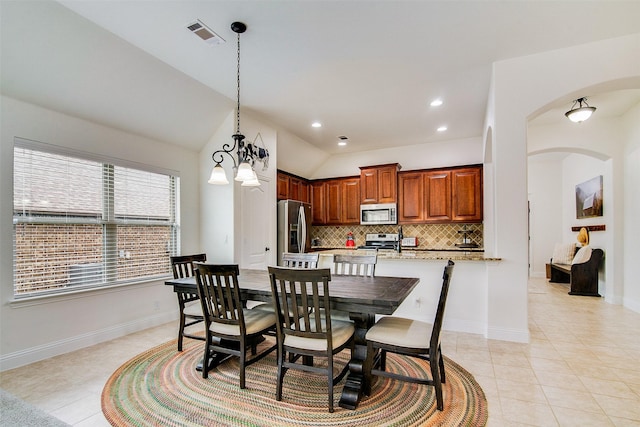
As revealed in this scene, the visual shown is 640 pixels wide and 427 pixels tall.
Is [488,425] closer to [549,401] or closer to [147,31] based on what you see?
[549,401]

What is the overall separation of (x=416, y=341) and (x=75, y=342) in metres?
3.43

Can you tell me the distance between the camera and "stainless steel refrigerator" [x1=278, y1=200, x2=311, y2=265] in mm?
5305

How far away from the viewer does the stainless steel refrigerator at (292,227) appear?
5.30 metres

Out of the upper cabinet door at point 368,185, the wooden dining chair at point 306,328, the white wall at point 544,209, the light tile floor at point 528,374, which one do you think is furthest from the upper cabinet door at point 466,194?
the wooden dining chair at point 306,328

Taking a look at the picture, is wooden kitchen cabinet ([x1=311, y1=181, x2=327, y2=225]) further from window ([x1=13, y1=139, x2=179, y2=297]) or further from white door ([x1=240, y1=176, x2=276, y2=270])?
window ([x1=13, y1=139, x2=179, y2=297])

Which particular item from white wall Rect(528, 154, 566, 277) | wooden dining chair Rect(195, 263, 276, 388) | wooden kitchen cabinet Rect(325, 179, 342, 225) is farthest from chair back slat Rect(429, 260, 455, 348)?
white wall Rect(528, 154, 566, 277)

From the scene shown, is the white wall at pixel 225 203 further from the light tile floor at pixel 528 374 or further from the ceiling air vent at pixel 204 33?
the ceiling air vent at pixel 204 33

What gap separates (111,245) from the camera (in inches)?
144

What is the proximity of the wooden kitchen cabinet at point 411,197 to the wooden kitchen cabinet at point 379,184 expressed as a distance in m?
0.14

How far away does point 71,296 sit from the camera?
127 inches

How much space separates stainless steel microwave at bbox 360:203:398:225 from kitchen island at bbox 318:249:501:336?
2183 mm

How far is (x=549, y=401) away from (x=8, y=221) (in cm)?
464

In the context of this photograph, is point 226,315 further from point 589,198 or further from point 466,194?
point 589,198

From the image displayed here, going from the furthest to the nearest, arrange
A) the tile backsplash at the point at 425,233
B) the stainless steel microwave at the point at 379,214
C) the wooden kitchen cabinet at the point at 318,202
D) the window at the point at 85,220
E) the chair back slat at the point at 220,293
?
1. the wooden kitchen cabinet at the point at 318,202
2. the stainless steel microwave at the point at 379,214
3. the tile backsplash at the point at 425,233
4. the window at the point at 85,220
5. the chair back slat at the point at 220,293
